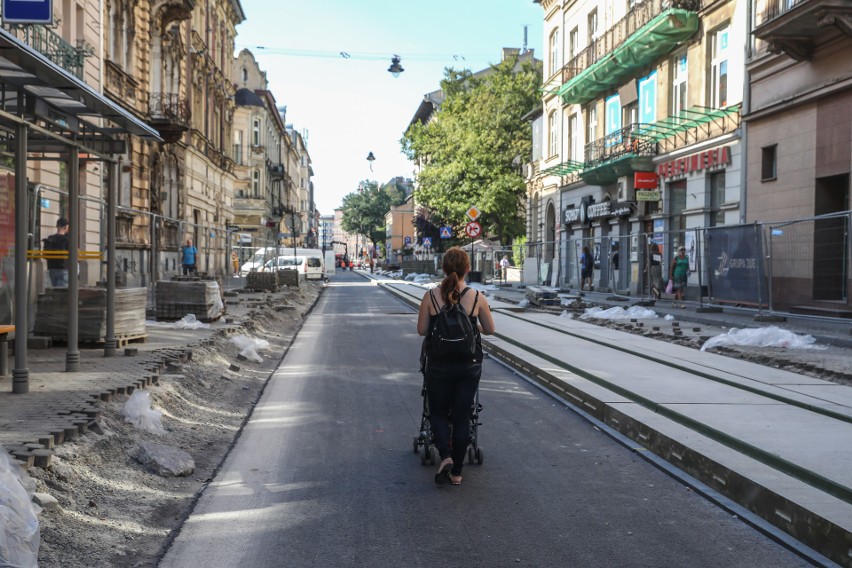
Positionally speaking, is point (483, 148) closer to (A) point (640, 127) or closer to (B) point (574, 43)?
(B) point (574, 43)

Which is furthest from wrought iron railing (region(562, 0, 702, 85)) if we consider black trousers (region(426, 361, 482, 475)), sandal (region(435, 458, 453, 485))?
sandal (region(435, 458, 453, 485))

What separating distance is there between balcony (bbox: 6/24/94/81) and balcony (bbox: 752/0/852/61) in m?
14.9

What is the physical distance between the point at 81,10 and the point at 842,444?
786 inches

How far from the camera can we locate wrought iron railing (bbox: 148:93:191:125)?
2747 centimetres

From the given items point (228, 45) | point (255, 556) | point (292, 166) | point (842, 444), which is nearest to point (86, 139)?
point (255, 556)

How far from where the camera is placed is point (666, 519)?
4523 millimetres

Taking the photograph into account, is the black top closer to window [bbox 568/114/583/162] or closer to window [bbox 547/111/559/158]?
window [bbox 568/114/583/162]

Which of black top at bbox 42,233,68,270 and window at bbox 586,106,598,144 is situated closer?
black top at bbox 42,233,68,270

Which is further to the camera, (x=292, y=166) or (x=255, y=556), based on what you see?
(x=292, y=166)

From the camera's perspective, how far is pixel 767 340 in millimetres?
12266

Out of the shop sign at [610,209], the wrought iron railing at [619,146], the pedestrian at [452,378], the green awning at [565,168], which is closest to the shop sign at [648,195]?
the wrought iron railing at [619,146]

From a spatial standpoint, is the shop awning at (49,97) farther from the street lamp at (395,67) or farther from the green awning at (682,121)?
the street lamp at (395,67)

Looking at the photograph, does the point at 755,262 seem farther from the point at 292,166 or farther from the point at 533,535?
the point at 292,166

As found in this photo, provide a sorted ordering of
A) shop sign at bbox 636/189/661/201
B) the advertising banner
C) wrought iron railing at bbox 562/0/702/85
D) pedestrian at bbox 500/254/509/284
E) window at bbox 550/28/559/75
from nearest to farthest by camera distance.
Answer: the advertising banner < wrought iron railing at bbox 562/0/702/85 < shop sign at bbox 636/189/661/201 < window at bbox 550/28/559/75 < pedestrian at bbox 500/254/509/284
